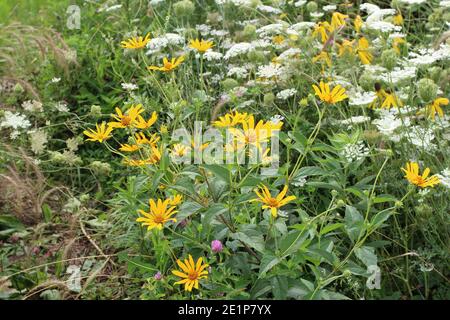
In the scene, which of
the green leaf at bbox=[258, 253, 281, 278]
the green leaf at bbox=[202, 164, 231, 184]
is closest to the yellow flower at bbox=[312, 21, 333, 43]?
the green leaf at bbox=[202, 164, 231, 184]

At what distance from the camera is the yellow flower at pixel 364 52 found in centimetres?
271

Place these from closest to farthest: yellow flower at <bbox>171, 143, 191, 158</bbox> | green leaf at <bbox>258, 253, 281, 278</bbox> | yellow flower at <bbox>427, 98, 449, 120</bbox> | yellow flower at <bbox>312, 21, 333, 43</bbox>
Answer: green leaf at <bbox>258, 253, 281, 278</bbox>
yellow flower at <bbox>171, 143, 191, 158</bbox>
yellow flower at <bbox>427, 98, 449, 120</bbox>
yellow flower at <bbox>312, 21, 333, 43</bbox>

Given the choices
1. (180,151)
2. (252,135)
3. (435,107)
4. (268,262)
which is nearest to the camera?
(268,262)

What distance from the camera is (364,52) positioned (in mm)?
2748

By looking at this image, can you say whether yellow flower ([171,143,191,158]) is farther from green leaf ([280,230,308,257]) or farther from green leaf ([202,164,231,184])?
green leaf ([280,230,308,257])

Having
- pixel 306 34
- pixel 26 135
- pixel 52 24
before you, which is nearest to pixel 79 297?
pixel 26 135

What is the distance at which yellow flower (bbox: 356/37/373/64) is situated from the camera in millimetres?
2711

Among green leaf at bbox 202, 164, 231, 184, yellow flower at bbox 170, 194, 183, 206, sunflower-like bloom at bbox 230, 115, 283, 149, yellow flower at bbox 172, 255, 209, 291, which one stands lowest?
yellow flower at bbox 172, 255, 209, 291

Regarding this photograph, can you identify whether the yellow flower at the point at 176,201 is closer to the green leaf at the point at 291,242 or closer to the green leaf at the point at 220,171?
the green leaf at the point at 220,171

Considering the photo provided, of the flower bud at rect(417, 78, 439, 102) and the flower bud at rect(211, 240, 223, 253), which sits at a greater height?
the flower bud at rect(417, 78, 439, 102)

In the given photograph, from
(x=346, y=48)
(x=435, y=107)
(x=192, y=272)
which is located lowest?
(x=192, y=272)

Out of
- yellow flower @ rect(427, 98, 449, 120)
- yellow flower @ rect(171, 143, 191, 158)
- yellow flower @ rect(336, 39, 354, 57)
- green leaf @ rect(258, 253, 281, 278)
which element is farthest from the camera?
yellow flower @ rect(336, 39, 354, 57)

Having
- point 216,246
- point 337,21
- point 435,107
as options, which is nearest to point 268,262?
point 216,246

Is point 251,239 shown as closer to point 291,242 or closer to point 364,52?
point 291,242
